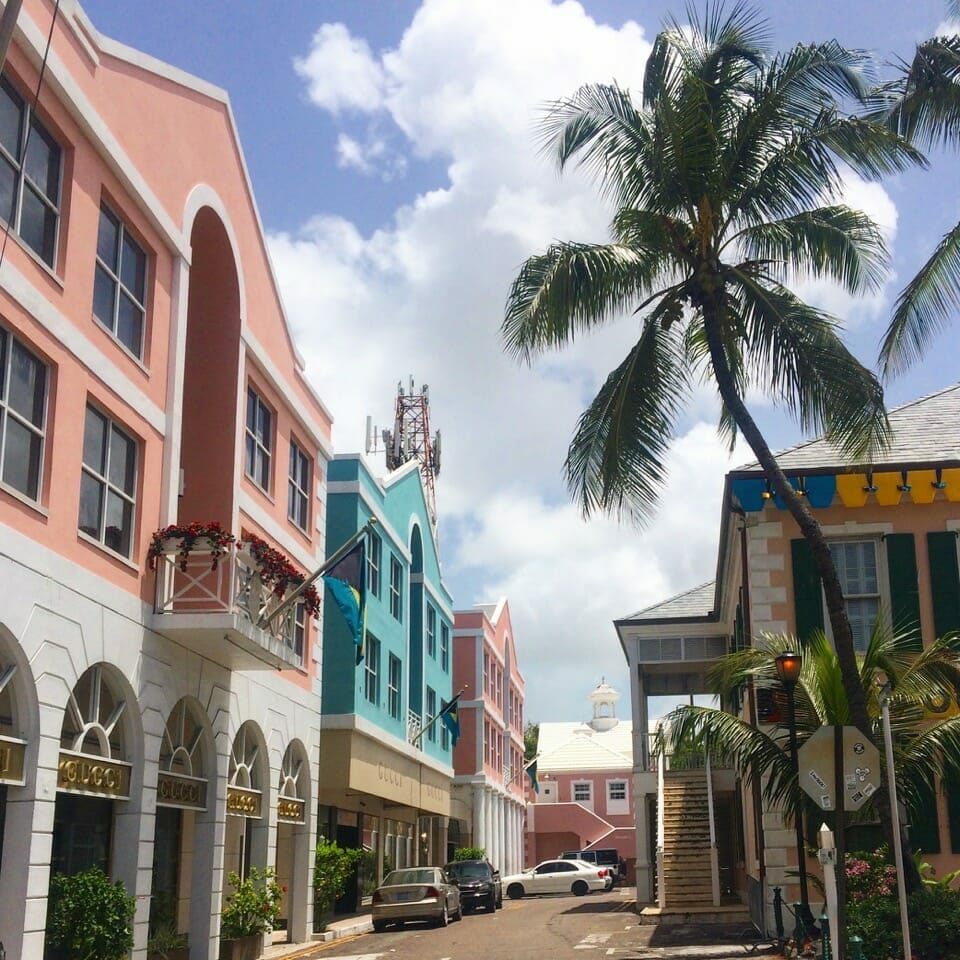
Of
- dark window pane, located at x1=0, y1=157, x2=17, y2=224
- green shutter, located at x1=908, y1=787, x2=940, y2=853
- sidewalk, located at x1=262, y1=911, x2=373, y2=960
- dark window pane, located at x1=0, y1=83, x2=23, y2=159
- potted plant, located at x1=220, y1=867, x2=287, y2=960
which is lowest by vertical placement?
sidewalk, located at x1=262, y1=911, x2=373, y2=960

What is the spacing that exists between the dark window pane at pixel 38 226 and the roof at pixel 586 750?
60340 millimetres

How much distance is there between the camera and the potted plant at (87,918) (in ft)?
46.0

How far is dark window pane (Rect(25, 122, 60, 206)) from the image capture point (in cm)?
1379

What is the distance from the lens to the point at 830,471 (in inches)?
845

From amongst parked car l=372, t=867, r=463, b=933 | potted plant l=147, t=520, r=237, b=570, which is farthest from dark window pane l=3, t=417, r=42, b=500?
parked car l=372, t=867, r=463, b=933

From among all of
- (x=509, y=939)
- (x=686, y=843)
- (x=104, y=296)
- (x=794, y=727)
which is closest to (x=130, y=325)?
(x=104, y=296)

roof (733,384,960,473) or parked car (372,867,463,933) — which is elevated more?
roof (733,384,960,473)

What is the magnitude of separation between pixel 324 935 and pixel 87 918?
10984 mm

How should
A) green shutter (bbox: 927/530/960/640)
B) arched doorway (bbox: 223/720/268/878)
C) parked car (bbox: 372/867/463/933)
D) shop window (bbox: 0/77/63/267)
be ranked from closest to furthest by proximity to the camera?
1. shop window (bbox: 0/77/63/267)
2. arched doorway (bbox: 223/720/268/878)
3. green shutter (bbox: 927/530/960/640)
4. parked car (bbox: 372/867/463/933)

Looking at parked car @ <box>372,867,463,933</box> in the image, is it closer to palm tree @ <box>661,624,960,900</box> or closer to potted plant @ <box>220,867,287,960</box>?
potted plant @ <box>220,867,287,960</box>

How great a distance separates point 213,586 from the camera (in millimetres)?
17922

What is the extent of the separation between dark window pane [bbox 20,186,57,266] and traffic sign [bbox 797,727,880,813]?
1003cm

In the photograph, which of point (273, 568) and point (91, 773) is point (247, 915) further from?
point (91, 773)

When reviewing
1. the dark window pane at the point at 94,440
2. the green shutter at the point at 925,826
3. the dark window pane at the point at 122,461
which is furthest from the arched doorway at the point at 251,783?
the green shutter at the point at 925,826
